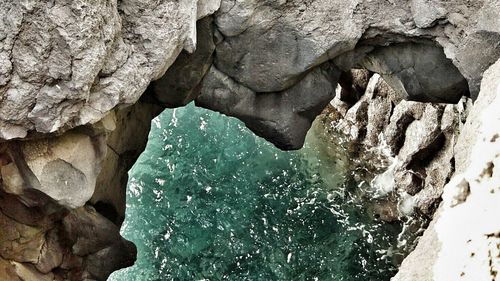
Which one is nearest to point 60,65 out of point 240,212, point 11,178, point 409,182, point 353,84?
point 11,178

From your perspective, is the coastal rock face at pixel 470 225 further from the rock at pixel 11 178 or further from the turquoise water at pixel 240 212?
the turquoise water at pixel 240 212

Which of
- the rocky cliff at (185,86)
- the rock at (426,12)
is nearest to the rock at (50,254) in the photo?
the rocky cliff at (185,86)

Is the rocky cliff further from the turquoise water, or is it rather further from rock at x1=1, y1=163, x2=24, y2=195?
the turquoise water

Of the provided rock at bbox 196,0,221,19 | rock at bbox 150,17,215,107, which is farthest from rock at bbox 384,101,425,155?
rock at bbox 196,0,221,19

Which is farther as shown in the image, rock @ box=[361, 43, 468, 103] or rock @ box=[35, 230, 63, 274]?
rock @ box=[361, 43, 468, 103]

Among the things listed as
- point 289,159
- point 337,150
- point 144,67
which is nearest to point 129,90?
point 144,67

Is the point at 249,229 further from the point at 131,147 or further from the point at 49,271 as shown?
the point at 49,271
